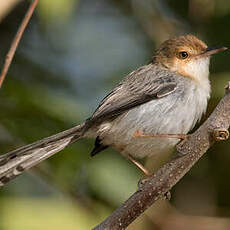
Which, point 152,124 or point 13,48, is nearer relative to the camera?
→ point 13,48

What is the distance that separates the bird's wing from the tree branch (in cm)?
147

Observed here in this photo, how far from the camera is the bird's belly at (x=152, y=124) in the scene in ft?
15.2

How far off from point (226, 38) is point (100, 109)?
183 cm

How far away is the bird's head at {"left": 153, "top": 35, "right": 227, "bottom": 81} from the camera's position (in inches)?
201

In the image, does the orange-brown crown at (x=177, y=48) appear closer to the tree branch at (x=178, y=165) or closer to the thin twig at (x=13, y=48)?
the tree branch at (x=178, y=165)

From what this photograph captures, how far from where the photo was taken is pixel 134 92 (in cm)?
491

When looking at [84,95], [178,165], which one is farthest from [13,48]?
[84,95]

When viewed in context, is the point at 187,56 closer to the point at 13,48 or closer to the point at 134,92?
the point at 134,92

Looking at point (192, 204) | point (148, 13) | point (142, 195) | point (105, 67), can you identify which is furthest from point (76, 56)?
point (142, 195)

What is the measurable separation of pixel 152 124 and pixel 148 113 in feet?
0.35

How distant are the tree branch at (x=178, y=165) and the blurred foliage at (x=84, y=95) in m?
1.19

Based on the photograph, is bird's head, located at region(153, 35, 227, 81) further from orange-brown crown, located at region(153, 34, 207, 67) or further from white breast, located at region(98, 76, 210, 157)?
white breast, located at region(98, 76, 210, 157)

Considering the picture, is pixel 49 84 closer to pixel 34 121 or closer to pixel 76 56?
pixel 76 56

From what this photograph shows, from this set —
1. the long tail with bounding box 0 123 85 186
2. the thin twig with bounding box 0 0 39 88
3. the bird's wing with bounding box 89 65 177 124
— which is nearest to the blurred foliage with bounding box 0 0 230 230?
the long tail with bounding box 0 123 85 186
